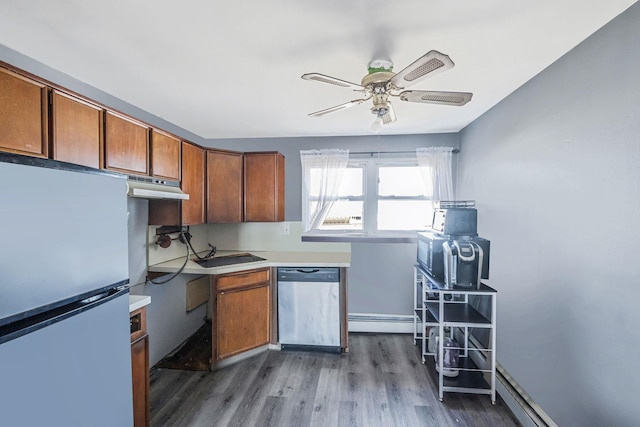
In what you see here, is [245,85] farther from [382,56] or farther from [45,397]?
[45,397]

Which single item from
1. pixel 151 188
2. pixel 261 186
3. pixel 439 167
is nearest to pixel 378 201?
pixel 439 167

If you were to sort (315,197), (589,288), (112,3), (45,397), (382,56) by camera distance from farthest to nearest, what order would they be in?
(315,197) < (382,56) < (589,288) < (112,3) < (45,397)

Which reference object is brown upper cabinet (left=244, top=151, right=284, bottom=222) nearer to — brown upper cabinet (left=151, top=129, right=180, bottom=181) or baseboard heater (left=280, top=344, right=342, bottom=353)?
brown upper cabinet (left=151, top=129, right=180, bottom=181)

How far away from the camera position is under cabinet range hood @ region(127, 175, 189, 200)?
166 centimetres

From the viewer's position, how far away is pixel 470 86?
6.11ft

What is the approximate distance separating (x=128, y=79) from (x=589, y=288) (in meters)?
2.91

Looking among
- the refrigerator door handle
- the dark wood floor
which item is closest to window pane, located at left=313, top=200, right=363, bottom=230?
the dark wood floor

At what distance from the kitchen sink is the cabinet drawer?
0.47ft

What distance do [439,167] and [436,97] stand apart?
1.59m

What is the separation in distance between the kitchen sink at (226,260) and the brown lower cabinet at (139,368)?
2.78 ft

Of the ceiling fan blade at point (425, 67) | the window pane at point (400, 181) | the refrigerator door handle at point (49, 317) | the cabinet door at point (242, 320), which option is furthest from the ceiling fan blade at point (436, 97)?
the cabinet door at point (242, 320)

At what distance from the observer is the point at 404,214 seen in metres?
3.08

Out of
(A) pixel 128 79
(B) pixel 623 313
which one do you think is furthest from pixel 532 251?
(A) pixel 128 79

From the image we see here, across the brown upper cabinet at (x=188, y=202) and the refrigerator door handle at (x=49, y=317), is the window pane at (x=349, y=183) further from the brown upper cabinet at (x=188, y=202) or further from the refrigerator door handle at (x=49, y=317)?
the refrigerator door handle at (x=49, y=317)
